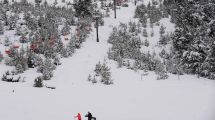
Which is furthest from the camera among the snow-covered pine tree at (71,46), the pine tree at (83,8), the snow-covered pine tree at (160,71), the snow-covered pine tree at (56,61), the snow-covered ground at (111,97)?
the pine tree at (83,8)

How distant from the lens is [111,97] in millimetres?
20906

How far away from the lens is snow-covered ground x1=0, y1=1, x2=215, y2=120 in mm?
17391

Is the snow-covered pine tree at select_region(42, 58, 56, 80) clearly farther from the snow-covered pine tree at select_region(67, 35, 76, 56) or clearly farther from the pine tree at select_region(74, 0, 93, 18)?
the pine tree at select_region(74, 0, 93, 18)

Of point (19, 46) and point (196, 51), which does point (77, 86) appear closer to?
point (19, 46)

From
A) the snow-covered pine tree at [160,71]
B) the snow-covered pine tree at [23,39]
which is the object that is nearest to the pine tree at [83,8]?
the snow-covered pine tree at [23,39]

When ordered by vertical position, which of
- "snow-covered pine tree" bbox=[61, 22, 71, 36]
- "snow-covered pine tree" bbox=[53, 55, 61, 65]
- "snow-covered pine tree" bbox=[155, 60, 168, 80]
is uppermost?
"snow-covered pine tree" bbox=[61, 22, 71, 36]

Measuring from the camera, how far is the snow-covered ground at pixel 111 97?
57.1ft

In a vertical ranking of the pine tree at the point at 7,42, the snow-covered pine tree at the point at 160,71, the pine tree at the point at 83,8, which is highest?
the pine tree at the point at 83,8

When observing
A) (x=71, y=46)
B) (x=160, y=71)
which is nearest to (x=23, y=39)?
(x=71, y=46)

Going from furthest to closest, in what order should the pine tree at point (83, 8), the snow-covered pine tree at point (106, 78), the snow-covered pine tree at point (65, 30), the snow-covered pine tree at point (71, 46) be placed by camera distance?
the pine tree at point (83, 8), the snow-covered pine tree at point (65, 30), the snow-covered pine tree at point (71, 46), the snow-covered pine tree at point (106, 78)

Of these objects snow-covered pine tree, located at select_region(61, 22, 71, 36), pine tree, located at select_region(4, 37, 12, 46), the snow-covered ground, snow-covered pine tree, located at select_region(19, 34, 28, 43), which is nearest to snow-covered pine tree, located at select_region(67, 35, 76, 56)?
snow-covered pine tree, located at select_region(61, 22, 71, 36)

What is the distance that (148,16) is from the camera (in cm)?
4481

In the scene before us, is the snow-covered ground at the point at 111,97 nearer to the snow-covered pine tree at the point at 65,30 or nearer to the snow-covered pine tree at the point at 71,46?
the snow-covered pine tree at the point at 71,46

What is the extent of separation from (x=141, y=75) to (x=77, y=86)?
6186 millimetres
